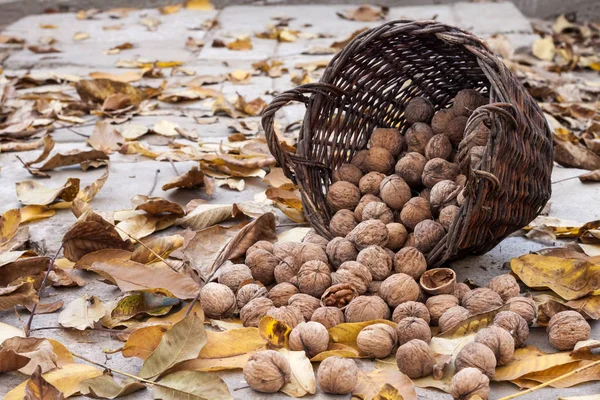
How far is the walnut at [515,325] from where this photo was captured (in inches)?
59.7

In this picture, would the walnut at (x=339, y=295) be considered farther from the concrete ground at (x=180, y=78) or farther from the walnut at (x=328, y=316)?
the concrete ground at (x=180, y=78)

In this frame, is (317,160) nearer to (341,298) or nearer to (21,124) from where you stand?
(341,298)

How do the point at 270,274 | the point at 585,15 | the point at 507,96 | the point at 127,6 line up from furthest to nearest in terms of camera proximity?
1. the point at 127,6
2. the point at 585,15
3. the point at 270,274
4. the point at 507,96

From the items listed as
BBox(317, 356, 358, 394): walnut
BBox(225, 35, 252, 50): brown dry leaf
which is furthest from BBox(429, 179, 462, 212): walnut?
BBox(225, 35, 252, 50): brown dry leaf

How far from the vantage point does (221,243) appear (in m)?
2.10

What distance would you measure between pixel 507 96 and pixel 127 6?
4922mm

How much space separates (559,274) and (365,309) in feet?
1.73

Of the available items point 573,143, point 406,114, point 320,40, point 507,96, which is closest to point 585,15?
point 320,40

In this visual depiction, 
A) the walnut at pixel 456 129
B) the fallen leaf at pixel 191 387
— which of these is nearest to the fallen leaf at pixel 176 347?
the fallen leaf at pixel 191 387

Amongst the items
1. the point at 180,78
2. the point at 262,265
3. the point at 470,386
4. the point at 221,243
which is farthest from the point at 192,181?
the point at 180,78

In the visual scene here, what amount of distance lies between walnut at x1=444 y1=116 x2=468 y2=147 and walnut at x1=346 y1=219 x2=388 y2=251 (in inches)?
13.8

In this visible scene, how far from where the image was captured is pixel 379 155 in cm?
206

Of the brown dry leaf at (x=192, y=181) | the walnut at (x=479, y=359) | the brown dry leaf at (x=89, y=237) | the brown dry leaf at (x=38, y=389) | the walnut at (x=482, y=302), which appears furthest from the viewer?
the brown dry leaf at (x=192, y=181)

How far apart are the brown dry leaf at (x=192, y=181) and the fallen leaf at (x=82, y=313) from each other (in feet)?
2.44
